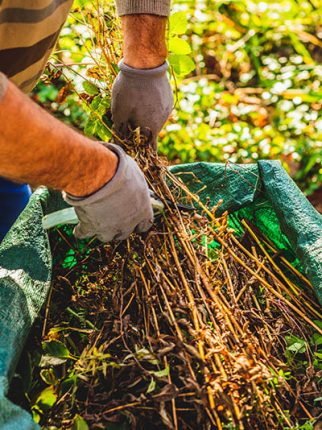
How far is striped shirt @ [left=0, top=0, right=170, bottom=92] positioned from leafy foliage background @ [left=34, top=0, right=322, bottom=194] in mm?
667

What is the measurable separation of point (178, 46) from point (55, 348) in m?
1.12

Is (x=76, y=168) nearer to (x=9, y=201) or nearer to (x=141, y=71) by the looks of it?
(x=141, y=71)

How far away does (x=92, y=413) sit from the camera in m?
1.27

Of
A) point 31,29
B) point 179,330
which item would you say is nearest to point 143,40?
point 31,29

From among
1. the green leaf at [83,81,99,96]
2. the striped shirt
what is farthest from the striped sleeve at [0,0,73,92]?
the green leaf at [83,81,99,96]

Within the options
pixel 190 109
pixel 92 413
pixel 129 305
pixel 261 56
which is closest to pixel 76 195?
pixel 129 305

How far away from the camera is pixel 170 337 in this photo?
1237 mm

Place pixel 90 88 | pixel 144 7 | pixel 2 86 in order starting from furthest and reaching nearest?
pixel 90 88 → pixel 144 7 → pixel 2 86

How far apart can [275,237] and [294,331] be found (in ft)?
1.27

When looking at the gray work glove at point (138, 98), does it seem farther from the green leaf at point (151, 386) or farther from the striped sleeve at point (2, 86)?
the green leaf at point (151, 386)

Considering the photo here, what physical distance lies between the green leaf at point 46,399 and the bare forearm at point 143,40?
3.28ft

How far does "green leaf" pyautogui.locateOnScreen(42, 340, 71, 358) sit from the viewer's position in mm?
1406

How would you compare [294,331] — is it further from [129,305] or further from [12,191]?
[12,191]

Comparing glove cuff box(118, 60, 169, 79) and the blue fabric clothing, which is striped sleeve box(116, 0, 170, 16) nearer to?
glove cuff box(118, 60, 169, 79)
